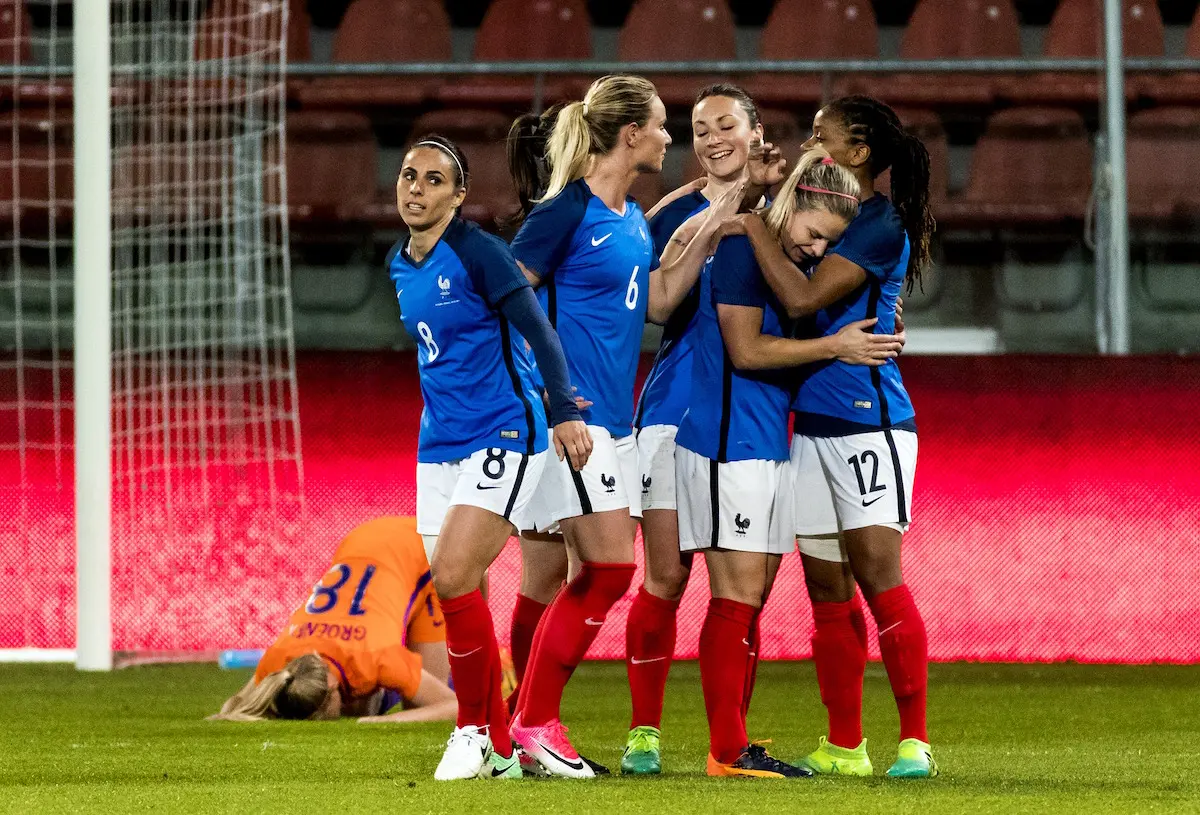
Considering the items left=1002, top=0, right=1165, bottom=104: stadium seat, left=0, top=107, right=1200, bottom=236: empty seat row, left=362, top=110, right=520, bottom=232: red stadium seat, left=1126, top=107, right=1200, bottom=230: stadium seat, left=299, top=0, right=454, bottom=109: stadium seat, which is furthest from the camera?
left=299, top=0, right=454, bottom=109: stadium seat

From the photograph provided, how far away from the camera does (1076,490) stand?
6.79 meters

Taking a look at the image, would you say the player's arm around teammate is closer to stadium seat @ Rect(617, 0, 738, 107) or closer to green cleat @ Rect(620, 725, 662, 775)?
green cleat @ Rect(620, 725, 662, 775)

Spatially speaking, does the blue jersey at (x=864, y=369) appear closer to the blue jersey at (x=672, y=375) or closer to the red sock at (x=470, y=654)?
the blue jersey at (x=672, y=375)

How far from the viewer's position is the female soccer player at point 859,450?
12.3ft

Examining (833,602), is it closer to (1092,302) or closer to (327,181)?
(1092,302)

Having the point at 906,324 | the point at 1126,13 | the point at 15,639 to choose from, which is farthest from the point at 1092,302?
the point at 15,639

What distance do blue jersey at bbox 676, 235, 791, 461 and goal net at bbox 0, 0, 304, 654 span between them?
3.59m

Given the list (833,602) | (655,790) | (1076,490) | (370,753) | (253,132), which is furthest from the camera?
(253,132)

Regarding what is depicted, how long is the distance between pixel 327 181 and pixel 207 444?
1.78m

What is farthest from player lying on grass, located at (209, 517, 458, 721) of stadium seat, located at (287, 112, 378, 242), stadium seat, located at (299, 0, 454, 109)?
stadium seat, located at (299, 0, 454, 109)

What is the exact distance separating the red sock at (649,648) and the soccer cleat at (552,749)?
200 millimetres

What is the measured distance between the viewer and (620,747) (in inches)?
176

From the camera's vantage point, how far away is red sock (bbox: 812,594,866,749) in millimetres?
3881

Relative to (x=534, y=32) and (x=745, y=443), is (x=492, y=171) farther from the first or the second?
(x=745, y=443)
